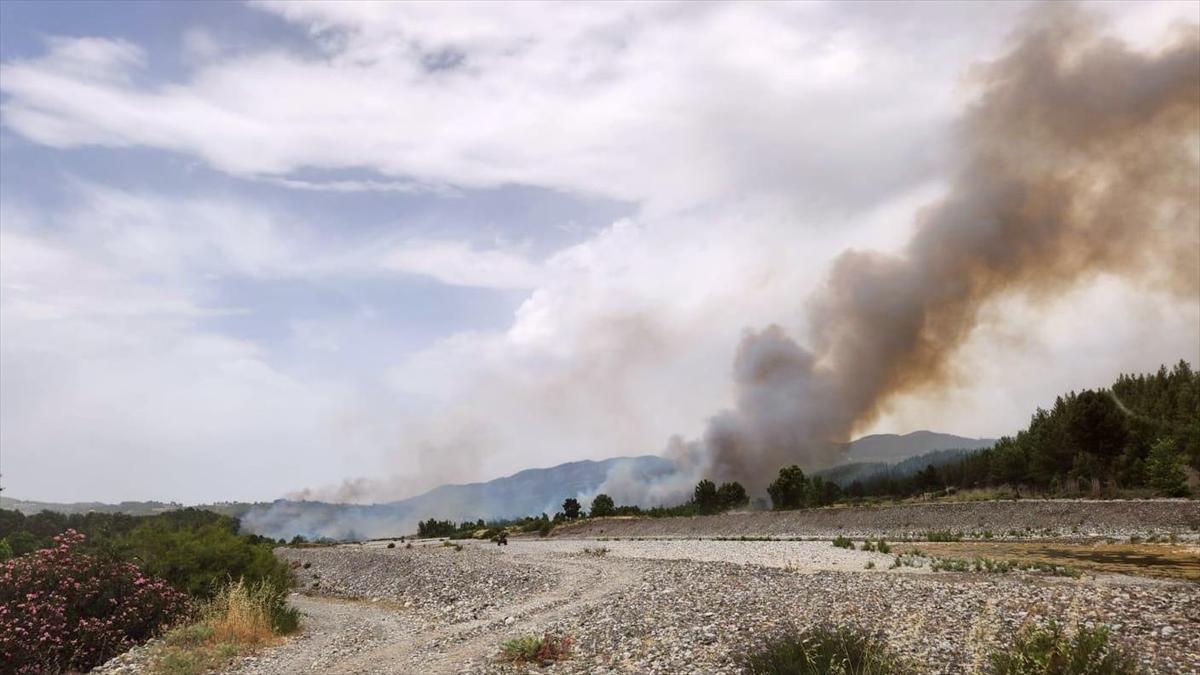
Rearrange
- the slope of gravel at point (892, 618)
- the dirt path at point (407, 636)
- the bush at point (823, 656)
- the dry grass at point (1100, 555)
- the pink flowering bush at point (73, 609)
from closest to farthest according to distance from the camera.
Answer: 1. the bush at point (823, 656)
2. the slope of gravel at point (892, 618)
3. the dirt path at point (407, 636)
4. the pink flowering bush at point (73, 609)
5. the dry grass at point (1100, 555)

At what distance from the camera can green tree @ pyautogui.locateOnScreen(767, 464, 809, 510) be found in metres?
80.1

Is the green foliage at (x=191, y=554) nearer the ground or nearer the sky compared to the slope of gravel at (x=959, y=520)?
nearer the sky

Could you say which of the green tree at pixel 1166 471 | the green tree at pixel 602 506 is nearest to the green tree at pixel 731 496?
the green tree at pixel 602 506

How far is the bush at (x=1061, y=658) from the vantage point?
434 inches

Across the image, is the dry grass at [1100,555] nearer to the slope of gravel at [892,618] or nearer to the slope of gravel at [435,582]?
the slope of gravel at [892,618]

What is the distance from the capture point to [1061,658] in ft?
37.3

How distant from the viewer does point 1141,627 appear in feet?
48.8

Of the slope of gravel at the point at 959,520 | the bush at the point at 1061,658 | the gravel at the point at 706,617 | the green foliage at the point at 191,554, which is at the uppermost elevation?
the green foliage at the point at 191,554

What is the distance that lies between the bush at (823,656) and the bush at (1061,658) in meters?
1.70

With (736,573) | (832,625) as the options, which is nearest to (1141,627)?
(832,625)

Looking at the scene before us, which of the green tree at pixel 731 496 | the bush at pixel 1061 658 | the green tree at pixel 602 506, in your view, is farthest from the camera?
the green tree at pixel 602 506

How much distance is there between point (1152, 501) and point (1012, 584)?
32323 millimetres

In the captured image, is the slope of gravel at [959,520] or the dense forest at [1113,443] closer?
the slope of gravel at [959,520]

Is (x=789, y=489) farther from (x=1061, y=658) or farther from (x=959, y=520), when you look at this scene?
(x=1061, y=658)
